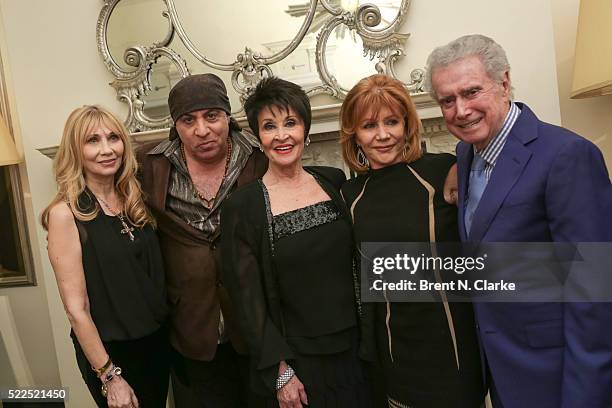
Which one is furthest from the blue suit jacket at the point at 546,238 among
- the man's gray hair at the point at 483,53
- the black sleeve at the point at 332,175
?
the black sleeve at the point at 332,175

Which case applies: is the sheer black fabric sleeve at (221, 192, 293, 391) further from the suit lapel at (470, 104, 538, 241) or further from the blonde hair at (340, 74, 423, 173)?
the suit lapel at (470, 104, 538, 241)

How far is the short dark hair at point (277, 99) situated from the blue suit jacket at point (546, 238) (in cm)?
55

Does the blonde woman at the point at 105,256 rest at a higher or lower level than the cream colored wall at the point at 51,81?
→ lower

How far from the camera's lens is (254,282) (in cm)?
131

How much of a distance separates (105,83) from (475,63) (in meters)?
1.74

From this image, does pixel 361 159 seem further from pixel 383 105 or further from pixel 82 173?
pixel 82 173

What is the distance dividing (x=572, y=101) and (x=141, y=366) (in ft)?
6.23

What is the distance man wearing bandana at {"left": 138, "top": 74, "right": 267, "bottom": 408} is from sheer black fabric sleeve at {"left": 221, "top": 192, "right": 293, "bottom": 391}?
0.63 feet

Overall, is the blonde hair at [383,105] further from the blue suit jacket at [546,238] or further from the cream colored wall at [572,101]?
the cream colored wall at [572,101]

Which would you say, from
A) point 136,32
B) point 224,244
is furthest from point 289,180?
point 136,32

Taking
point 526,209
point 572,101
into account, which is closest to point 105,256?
point 526,209

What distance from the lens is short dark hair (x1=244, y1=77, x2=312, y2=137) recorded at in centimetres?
133

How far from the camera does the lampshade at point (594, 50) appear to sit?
1566 mm

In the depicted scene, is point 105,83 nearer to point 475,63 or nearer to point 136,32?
point 136,32
